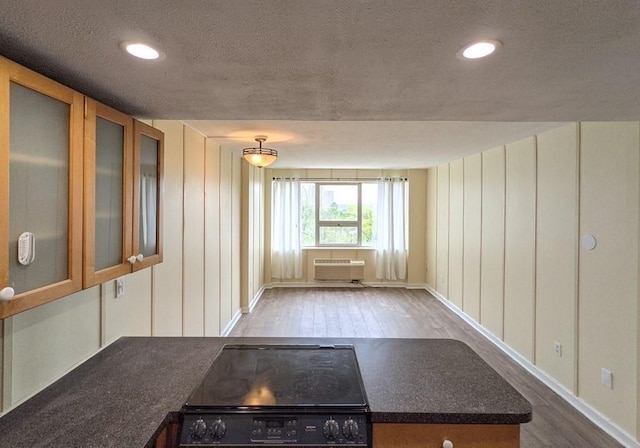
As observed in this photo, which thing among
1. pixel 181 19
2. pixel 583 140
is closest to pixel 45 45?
pixel 181 19

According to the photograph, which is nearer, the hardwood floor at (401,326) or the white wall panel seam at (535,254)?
the hardwood floor at (401,326)

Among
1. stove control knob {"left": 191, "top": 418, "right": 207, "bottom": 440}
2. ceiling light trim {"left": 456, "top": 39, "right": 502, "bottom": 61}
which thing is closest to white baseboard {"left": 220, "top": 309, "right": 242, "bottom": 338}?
stove control knob {"left": 191, "top": 418, "right": 207, "bottom": 440}

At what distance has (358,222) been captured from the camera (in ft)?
23.1

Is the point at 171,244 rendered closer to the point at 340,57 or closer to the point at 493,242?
the point at 340,57

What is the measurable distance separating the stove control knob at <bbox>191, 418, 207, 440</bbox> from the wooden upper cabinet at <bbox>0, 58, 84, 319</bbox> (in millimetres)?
652

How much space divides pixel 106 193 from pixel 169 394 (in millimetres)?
868

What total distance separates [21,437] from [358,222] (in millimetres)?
6299

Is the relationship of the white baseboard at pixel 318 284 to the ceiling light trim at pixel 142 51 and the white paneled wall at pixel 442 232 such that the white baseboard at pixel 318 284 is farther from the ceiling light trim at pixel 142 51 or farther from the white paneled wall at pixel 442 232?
the ceiling light trim at pixel 142 51

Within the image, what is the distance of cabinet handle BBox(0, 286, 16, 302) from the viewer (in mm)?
900

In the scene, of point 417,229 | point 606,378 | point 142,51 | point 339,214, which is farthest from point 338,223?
point 142,51

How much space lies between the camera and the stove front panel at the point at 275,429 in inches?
44.9

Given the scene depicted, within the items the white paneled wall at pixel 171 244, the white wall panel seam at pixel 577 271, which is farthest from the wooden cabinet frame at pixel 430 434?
the white wall panel seam at pixel 577 271

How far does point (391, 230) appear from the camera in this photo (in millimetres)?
6723

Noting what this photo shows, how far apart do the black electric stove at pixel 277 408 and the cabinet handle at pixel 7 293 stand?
661mm
